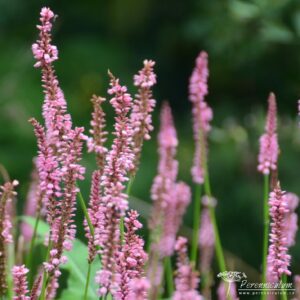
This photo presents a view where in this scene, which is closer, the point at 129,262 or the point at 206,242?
the point at 129,262

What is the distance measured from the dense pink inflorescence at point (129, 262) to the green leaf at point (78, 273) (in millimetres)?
737

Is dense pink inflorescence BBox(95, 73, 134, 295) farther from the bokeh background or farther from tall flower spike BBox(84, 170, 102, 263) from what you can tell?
the bokeh background

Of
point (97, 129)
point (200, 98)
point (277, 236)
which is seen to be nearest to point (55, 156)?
point (97, 129)

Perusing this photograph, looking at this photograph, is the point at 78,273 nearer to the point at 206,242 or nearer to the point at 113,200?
the point at 206,242

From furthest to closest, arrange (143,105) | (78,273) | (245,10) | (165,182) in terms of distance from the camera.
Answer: (245,10) → (78,273) → (165,182) → (143,105)

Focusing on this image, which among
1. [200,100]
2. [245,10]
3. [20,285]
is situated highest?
[245,10]

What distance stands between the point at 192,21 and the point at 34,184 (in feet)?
12.1

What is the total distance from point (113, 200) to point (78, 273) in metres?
1.05

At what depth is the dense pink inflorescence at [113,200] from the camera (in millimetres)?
1189

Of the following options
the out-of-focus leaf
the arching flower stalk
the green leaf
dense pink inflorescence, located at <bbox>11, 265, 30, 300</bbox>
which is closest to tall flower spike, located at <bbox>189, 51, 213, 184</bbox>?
the arching flower stalk

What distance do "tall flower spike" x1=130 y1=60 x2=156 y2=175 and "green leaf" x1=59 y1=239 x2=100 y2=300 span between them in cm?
55

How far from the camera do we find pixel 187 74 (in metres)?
7.43

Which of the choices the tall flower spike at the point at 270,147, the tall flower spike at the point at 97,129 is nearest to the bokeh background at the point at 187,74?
the tall flower spike at the point at 270,147

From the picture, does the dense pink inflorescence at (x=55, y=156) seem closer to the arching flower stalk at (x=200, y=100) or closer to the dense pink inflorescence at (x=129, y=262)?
the dense pink inflorescence at (x=129, y=262)
